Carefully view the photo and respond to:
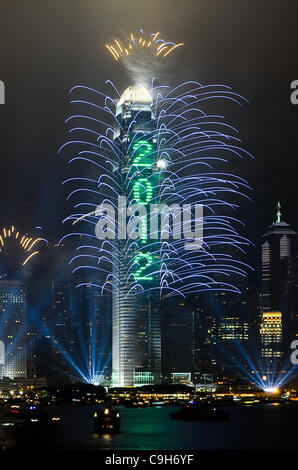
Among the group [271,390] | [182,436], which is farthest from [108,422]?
[271,390]

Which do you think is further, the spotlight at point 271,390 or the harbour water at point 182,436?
the spotlight at point 271,390

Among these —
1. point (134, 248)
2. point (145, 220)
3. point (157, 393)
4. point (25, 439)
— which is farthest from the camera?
point (157, 393)

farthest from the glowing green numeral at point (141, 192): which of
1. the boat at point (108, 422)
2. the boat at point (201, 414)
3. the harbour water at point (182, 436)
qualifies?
the boat at point (108, 422)

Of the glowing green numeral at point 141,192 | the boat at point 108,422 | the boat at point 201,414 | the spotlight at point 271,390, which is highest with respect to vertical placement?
the glowing green numeral at point 141,192

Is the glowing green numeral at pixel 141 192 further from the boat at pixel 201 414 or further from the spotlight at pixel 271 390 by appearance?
the spotlight at pixel 271 390

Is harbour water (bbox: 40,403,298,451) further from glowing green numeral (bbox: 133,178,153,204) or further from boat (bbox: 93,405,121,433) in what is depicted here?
glowing green numeral (bbox: 133,178,153,204)

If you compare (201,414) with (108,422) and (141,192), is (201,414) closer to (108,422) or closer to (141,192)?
(108,422)
